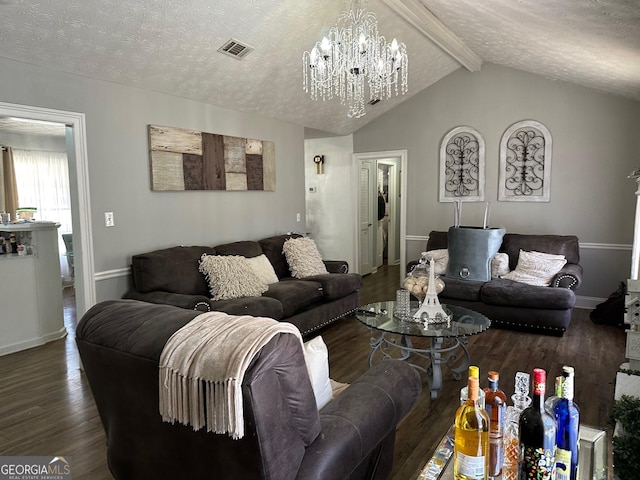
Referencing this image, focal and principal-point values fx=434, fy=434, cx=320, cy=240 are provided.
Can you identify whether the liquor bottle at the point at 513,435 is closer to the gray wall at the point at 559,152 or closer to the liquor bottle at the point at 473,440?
the liquor bottle at the point at 473,440

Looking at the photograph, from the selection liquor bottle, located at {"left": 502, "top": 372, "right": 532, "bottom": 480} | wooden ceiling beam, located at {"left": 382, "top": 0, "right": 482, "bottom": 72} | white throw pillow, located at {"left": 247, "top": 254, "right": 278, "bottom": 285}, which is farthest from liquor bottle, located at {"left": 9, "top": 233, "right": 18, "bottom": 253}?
liquor bottle, located at {"left": 502, "top": 372, "right": 532, "bottom": 480}

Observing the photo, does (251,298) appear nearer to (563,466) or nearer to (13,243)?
(13,243)

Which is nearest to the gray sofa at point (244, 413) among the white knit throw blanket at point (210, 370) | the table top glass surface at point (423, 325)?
the white knit throw blanket at point (210, 370)

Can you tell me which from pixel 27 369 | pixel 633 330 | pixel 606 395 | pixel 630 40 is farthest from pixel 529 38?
pixel 27 369

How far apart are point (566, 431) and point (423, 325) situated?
1.77 meters

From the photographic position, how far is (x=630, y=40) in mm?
2875

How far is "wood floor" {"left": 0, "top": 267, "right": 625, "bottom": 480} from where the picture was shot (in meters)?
2.44

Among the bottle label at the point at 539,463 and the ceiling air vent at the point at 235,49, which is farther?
the ceiling air vent at the point at 235,49

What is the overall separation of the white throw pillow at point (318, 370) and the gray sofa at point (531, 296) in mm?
3253

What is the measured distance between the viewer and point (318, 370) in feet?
5.47

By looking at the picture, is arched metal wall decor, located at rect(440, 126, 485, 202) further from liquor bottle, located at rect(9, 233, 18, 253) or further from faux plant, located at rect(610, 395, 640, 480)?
liquor bottle, located at rect(9, 233, 18, 253)

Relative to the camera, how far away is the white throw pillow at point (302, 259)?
4.70 metres

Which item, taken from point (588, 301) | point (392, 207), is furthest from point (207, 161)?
point (392, 207)

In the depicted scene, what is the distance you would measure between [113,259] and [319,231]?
4102mm
